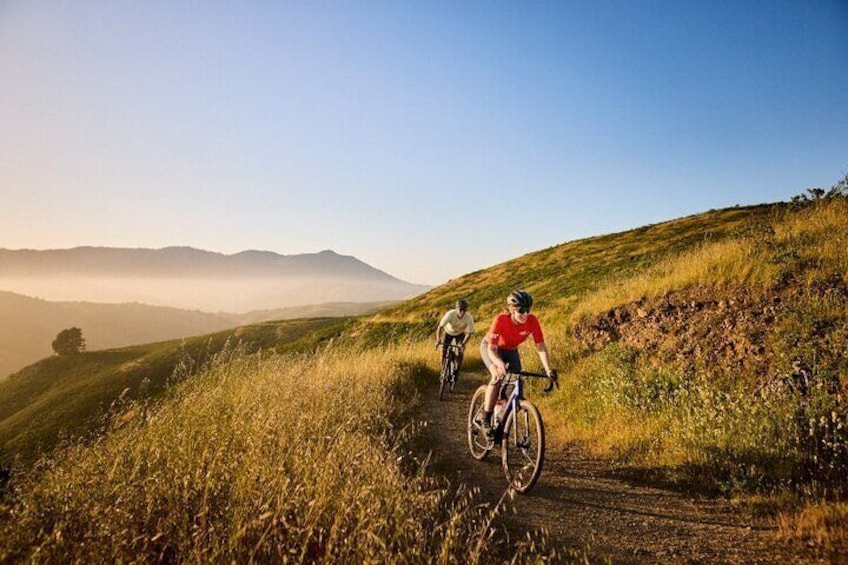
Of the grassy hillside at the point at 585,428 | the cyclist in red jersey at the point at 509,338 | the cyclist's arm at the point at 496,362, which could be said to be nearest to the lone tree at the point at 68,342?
the grassy hillside at the point at 585,428

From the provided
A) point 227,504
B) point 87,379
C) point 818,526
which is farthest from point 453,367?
point 87,379

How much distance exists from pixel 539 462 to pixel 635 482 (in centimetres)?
172

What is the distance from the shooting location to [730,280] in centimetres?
1016

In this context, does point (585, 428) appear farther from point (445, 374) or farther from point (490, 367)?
point (445, 374)

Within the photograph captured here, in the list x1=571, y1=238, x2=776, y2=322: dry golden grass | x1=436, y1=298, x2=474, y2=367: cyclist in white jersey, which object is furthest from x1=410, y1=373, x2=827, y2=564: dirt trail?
x1=571, y1=238, x2=776, y2=322: dry golden grass

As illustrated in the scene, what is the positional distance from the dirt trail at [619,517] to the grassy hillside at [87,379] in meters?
37.2

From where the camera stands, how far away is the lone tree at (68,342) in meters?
101

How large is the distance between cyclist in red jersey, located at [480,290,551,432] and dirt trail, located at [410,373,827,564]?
116cm

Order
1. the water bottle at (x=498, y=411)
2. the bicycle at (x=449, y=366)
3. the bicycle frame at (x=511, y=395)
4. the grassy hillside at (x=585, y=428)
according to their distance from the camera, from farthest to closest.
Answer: the bicycle at (x=449, y=366) < the water bottle at (x=498, y=411) < the bicycle frame at (x=511, y=395) < the grassy hillside at (x=585, y=428)

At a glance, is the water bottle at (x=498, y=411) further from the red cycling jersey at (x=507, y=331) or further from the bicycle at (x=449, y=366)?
the bicycle at (x=449, y=366)

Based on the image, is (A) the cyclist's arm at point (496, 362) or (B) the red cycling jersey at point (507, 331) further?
(B) the red cycling jersey at point (507, 331)

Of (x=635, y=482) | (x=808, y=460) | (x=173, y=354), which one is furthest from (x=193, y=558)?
(x=173, y=354)

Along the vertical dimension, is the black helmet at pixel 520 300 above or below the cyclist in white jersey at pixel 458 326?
above

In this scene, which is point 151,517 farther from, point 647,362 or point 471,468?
point 647,362
